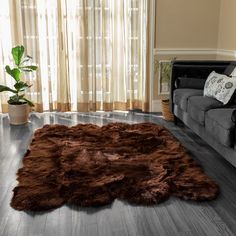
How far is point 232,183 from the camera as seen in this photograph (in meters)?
2.59

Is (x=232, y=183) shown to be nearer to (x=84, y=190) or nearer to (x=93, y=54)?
(x=84, y=190)

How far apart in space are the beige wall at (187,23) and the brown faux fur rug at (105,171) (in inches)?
67.9

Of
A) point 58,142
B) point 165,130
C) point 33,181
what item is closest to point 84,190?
point 33,181

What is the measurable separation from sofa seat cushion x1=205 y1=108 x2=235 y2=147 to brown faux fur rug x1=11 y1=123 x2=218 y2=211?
33 centimetres

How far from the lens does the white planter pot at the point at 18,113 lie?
13.6 feet

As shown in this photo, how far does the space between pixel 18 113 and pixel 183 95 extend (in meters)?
2.13

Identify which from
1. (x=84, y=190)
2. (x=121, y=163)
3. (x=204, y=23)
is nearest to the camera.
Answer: (x=84, y=190)

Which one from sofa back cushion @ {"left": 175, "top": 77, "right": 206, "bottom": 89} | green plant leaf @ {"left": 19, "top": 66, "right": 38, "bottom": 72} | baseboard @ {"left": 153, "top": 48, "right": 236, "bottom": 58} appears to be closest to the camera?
sofa back cushion @ {"left": 175, "top": 77, "right": 206, "bottom": 89}

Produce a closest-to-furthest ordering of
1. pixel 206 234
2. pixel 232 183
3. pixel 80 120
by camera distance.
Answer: pixel 206 234, pixel 232 183, pixel 80 120

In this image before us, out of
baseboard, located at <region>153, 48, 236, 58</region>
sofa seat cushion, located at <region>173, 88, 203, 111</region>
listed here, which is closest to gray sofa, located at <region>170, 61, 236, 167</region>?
sofa seat cushion, located at <region>173, 88, 203, 111</region>

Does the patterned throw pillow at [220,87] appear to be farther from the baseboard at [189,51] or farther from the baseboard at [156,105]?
the baseboard at [156,105]

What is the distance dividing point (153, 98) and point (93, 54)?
114cm

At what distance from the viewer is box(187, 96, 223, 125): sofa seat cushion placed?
3096 millimetres

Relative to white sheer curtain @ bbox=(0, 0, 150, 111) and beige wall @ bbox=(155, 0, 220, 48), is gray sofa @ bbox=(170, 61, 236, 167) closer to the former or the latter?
→ beige wall @ bbox=(155, 0, 220, 48)
